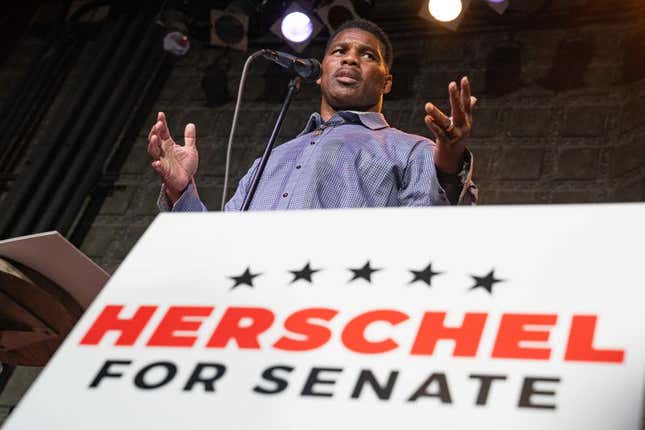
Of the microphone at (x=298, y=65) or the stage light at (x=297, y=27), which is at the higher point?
the stage light at (x=297, y=27)

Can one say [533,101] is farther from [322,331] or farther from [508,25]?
[322,331]

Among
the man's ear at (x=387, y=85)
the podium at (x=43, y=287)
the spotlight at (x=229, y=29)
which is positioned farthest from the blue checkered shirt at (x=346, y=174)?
the spotlight at (x=229, y=29)

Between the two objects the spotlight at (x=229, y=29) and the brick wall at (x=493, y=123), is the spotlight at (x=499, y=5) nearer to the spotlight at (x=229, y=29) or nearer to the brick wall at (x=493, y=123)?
the brick wall at (x=493, y=123)

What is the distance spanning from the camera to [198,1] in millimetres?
4578

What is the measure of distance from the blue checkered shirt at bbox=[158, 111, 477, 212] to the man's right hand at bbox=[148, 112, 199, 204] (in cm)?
2

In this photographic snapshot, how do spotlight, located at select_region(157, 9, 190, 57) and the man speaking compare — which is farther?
spotlight, located at select_region(157, 9, 190, 57)

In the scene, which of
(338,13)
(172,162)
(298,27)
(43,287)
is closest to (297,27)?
(298,27)

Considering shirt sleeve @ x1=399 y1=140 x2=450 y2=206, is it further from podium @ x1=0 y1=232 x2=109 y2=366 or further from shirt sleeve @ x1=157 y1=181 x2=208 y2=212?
podium @ x1=0 y1=232 x2=109 y2=366

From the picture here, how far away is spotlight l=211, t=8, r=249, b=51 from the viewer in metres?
4.43

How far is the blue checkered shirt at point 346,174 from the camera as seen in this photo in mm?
2154

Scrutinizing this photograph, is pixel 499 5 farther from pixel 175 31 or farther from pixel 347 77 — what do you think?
pixel 347 77

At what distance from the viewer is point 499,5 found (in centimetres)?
397

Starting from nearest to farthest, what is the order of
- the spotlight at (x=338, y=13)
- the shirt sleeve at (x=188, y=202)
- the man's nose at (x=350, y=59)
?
the shirt sleeve at (x=188, y=202) < the man's nose at (x=350, y=59) < the spotlight at (x=338, y=13)

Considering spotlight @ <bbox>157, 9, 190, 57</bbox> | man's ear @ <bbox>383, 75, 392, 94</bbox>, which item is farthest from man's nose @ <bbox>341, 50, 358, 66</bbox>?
spotlight @ <bbox>157, 9, 190, 57</bbox>
